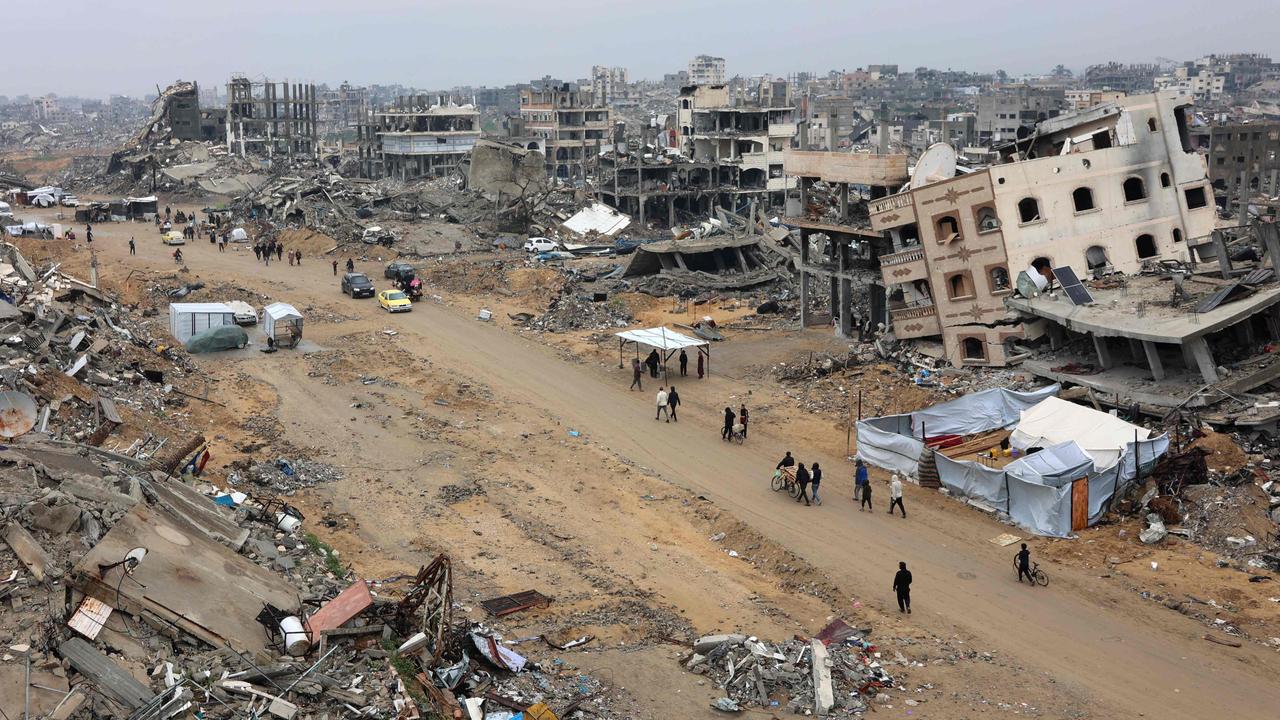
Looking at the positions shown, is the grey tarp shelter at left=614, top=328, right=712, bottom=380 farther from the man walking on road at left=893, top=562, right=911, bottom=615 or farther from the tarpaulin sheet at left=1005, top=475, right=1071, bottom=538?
the man walking on road at left=893, top=562, right=911, bottom=615

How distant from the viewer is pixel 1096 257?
31500 millimetres

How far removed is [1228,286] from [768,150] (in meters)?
46.8

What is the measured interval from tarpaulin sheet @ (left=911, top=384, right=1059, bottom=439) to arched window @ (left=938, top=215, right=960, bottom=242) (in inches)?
268

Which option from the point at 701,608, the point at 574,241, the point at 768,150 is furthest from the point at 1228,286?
the point at 768,150

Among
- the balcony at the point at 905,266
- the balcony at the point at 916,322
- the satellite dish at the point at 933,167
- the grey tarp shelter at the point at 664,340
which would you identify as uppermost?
the satellite dish at the point at 933,167

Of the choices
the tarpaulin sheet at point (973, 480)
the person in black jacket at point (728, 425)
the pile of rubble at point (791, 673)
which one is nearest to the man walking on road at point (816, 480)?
the tarpaulin sheet at point (973, 480)

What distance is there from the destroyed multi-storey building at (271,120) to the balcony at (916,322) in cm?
8011

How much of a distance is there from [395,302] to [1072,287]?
25405 mm

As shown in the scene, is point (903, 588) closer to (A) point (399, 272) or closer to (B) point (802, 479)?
(B) point (802, 479)

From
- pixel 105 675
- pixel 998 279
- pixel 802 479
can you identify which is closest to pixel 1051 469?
pixel 802 479

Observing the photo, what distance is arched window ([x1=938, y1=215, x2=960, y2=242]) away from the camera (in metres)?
31.2

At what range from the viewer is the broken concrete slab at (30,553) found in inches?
528

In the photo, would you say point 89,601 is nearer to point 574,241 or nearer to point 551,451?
point 551,451

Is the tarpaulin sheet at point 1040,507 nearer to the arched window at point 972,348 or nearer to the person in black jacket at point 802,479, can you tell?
the person in black jacket at point 802,479
